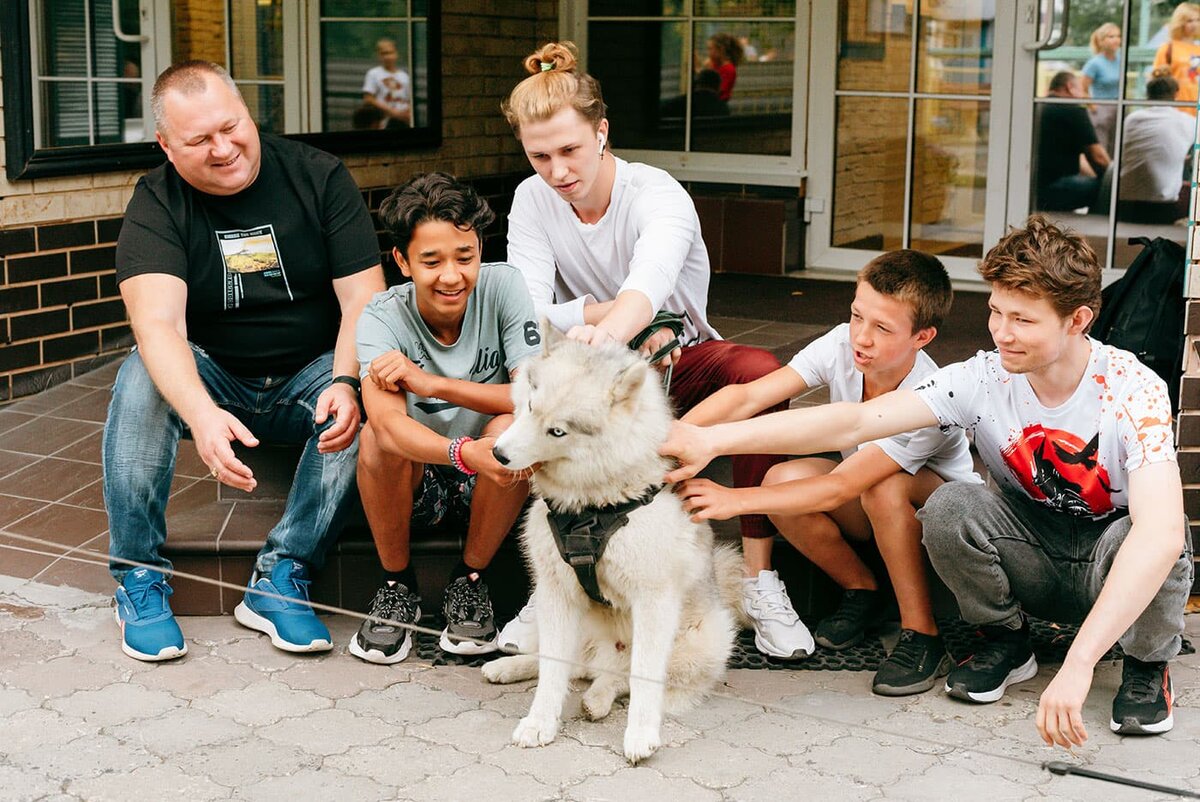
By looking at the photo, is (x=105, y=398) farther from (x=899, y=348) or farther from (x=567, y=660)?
(x=899, y=348)

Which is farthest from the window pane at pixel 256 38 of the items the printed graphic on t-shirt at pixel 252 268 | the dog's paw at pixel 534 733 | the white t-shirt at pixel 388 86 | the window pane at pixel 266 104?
the dog's paw at pixel 534 733

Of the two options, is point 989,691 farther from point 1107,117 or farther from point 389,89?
point 389,89

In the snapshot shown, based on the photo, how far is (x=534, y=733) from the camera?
10.5 feet

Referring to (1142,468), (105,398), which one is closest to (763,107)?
(105,398)

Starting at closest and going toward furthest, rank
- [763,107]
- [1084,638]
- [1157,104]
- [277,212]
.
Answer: [1084,638] → [277,212] → [1157,104] → [763,107]

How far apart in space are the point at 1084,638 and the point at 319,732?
173 cm

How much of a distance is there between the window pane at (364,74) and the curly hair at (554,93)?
390 centimetres

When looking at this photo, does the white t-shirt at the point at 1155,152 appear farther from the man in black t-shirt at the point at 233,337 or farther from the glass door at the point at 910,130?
the man in black t-shirt at the point at 233,337

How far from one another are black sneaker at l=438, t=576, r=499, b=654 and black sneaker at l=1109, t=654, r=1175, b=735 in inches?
61.5

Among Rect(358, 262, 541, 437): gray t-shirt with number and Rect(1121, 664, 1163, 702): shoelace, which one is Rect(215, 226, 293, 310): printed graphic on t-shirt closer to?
Rect(358, 262, 541, 437): gray t-shirt with number

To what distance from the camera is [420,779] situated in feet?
9.98

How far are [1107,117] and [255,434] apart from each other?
5.04 metres

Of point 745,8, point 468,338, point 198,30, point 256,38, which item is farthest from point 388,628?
point 745,8

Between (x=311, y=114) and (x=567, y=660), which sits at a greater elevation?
(x=311, y=114)
